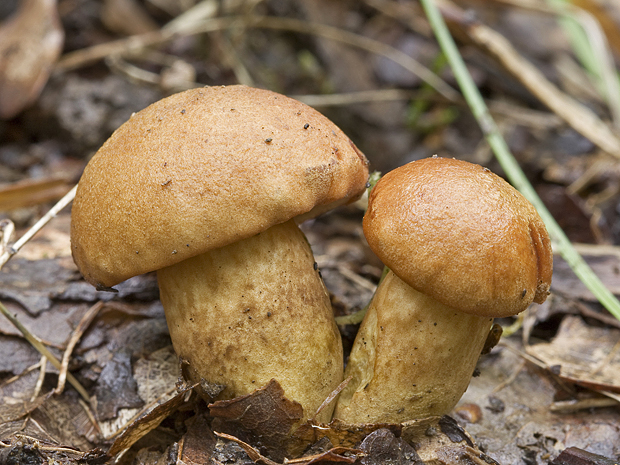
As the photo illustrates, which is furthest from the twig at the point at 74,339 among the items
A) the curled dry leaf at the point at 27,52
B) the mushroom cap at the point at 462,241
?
the curled dry leaf at the point at 27,52

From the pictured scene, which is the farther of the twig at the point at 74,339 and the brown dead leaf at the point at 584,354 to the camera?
the brown dead leaf at the point at 584,354

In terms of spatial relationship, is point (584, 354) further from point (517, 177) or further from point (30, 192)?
point (30, 192)

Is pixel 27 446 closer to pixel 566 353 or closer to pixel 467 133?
pixel 566 353

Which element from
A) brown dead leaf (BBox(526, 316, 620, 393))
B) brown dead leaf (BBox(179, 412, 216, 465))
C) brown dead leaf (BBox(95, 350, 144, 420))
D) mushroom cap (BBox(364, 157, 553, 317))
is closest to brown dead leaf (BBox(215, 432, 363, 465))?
brown dead leaf (BBox(179, 412, 216, 465))

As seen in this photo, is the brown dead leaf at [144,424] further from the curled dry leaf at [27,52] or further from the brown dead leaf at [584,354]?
the curled dry leaf at [27,52]

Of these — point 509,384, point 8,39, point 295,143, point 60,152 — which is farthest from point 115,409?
point 8,39

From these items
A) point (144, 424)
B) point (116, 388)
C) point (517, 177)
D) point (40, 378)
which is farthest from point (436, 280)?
point (40, 378)

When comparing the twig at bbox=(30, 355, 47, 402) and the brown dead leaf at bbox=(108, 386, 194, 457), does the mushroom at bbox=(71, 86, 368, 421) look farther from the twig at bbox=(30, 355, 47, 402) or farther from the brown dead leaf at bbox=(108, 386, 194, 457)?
the twig at bbox=(30, 355, 47, 402)
